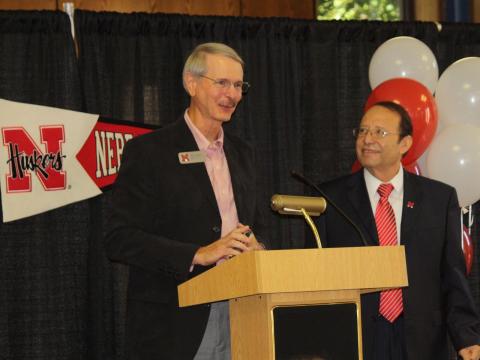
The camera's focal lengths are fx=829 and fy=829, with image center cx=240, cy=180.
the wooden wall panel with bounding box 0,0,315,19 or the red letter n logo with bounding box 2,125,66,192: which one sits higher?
the wooden wall panel with bounding box 0,0,315,19

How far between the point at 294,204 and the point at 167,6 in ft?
10.6

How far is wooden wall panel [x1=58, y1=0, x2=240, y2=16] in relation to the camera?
5127 millimetres

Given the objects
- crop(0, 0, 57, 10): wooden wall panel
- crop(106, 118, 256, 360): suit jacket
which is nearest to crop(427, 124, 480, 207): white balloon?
crop(106, 118, 256, 360): suit jacket

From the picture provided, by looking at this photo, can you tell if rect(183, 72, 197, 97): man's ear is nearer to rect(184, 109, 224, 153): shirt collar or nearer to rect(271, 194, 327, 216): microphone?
rect(184, 109, 224, 153): shirt collar

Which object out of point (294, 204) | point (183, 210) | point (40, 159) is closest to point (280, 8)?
point (40, 159)

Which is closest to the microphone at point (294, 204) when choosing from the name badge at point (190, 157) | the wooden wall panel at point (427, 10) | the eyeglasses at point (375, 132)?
the name badge at point (190, 157)

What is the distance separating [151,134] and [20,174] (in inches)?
67.5

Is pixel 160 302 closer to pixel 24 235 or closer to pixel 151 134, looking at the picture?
pixel 151 134

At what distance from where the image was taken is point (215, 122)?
9.86ft

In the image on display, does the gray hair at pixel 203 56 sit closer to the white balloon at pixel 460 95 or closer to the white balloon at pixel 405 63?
the white balloon at pixel 405 63

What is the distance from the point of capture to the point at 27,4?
198 inches

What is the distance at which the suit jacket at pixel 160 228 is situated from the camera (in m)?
2.71

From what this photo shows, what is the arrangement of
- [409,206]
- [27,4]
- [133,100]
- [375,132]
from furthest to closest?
[27,4] → [133,100] → [375,132] → [409,206]

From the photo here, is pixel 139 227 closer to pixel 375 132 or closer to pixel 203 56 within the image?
pixel 203 56
